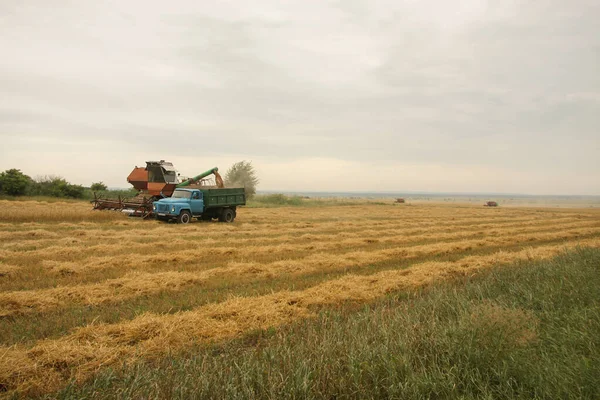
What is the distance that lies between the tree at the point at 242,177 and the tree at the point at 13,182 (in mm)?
27064

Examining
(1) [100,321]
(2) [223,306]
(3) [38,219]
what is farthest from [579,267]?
(3) [38,219]

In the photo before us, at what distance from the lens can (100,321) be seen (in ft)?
20.6

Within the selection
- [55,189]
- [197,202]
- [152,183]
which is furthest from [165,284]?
[55,189]

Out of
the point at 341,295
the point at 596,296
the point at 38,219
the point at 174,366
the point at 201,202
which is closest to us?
the point at 174,366

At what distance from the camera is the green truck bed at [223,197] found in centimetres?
2394

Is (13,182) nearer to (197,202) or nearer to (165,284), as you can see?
(197,202)

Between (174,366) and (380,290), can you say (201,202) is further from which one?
(174,366)

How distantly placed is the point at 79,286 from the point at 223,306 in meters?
3.82

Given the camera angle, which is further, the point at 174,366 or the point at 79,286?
the point at 79,286

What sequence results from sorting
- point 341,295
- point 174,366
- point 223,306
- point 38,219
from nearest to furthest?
point 174,366 < point 223,306 < point 341,295 < point 38,219

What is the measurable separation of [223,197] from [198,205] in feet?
6.54

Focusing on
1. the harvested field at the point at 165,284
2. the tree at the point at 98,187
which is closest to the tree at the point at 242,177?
the tree at the point at 98,187

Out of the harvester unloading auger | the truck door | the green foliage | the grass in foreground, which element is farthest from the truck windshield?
the green foliage

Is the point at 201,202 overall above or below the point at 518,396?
above
